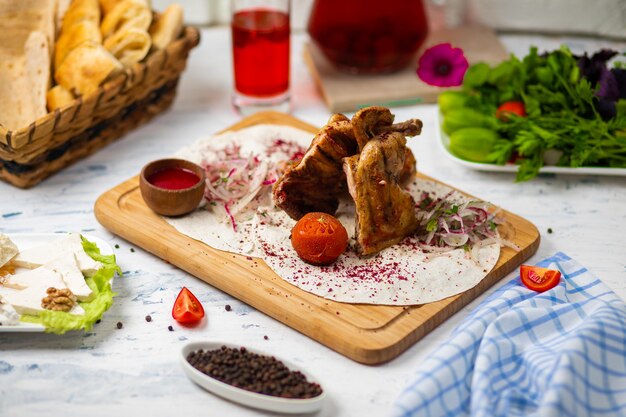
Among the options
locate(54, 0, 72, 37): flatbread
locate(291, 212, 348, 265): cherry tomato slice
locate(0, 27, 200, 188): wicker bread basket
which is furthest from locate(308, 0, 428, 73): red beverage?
locate(291, 212, 348, 265): cherry tomato slice

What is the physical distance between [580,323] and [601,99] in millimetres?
1566

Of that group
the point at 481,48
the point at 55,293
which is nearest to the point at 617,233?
the point at 481,48

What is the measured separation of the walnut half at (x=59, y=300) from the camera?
307cm

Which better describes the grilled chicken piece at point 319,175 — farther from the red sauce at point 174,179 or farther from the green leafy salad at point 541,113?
the green leafy salad at point 541,113

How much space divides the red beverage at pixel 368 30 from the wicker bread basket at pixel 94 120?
813 millimetres

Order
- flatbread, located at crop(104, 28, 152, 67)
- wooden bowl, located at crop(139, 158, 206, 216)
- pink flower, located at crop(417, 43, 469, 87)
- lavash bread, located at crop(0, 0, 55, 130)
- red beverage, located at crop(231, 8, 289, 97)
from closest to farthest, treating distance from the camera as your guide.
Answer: wooden bowl, located at crop(139, 158, 206, 216), lavash bread, located at crop(0, 0, 55, 130), pink flower, located at crop(417, 43, 469, 87), flatbread, located at crop(104, 28, 152, 67), red beverage, located at crop(231, 8, 289, 97)

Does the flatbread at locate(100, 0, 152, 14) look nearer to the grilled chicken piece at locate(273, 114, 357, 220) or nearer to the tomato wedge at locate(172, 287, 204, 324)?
the grilled chicken piece at locate(273, 114, 357, 220)

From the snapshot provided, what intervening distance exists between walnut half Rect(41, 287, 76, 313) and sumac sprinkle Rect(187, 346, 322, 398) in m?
0.53

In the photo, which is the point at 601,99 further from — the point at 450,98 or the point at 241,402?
the point at 241,402

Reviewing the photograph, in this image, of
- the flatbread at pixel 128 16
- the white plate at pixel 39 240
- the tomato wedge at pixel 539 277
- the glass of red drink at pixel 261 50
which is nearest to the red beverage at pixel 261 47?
the glass of red drink at pixel 261 50

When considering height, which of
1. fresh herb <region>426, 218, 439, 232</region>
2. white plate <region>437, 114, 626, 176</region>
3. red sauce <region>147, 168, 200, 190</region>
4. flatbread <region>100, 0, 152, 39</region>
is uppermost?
flatbread <region>100, 0, 152, 39</region>

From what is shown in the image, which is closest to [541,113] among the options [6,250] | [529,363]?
[529,363]

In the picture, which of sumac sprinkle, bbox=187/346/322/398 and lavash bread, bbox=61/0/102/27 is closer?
sumac sprinkle, bbox=187/346/322/398

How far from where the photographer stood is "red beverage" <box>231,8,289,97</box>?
14.9 ft
